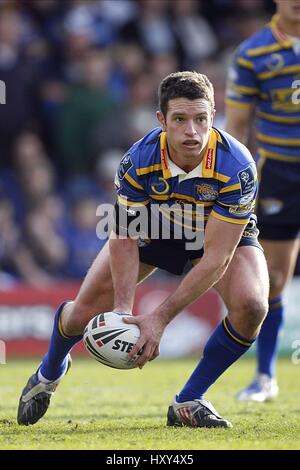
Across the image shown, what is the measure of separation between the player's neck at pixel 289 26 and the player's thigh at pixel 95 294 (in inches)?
88.5

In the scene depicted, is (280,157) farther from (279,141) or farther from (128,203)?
(128,203)

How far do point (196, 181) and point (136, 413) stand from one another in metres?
1.71

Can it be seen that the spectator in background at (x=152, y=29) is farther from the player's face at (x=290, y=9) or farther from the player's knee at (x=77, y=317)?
the player's knee at (x=77, y=317)

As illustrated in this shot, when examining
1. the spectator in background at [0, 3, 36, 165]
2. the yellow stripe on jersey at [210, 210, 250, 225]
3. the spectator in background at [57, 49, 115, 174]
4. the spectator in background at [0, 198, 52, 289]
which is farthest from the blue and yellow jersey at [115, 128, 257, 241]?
the spectator in background at [57, 49, 115, 174]

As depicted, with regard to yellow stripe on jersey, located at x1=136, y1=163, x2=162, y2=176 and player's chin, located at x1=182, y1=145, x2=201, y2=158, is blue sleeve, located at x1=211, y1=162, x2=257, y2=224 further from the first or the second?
yellow stripe on jersey, located at x1=136, y1=163, x2=162, y2=176

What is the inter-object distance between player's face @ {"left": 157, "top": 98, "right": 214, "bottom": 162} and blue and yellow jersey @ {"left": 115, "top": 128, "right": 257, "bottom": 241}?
152 mm

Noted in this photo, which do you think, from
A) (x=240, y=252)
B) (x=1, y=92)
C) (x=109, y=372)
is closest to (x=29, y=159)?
(x=1, y=92)

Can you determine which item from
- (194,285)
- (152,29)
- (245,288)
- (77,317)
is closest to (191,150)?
(194,285)

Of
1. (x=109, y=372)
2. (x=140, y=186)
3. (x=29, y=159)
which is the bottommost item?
(x=109, y=372)

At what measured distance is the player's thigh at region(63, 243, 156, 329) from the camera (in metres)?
5.56

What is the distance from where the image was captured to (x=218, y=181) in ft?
17.1

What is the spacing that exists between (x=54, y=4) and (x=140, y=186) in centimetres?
797

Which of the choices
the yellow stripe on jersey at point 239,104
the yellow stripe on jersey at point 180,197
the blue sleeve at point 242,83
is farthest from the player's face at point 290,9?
the yellow stripe on jersey at point 180,197

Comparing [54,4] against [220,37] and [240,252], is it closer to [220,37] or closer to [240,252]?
[220,37]
